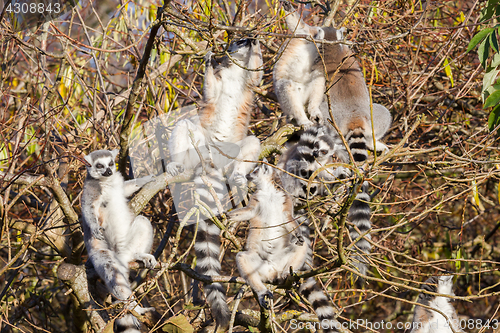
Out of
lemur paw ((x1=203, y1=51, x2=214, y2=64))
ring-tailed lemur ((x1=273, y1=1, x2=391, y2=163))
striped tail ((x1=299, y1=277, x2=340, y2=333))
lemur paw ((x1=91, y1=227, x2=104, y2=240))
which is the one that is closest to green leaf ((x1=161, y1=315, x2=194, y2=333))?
striped tail ((x1=299, y1=277, x2=340, y2=333))

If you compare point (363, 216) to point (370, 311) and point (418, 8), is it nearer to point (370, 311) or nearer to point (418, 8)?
point (418, 8)

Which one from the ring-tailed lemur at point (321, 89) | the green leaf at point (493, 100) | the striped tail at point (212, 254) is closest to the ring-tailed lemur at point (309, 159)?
the ring-tailed lemur at point (321, 89)

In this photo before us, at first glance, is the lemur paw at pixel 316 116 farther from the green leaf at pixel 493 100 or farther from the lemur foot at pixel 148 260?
the lemur foot at pixel 148 260

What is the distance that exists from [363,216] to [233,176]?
3.93ft

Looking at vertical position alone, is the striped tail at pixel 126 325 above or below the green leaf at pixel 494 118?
below

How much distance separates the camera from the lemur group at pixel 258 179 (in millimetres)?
3334

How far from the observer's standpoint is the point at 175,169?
3.67 metres

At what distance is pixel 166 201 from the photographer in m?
4.88

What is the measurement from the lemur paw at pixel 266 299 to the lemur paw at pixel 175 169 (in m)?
1.26

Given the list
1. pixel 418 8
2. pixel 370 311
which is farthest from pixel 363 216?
pixel 370 311

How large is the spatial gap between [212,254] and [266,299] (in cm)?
76

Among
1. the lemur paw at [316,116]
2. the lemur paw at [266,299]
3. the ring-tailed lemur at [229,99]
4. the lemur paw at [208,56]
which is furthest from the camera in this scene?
the lemur paw at [316,116]

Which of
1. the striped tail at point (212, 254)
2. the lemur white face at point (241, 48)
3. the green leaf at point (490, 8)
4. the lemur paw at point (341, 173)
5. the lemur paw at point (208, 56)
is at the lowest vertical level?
the striped tail at point (212, 254)

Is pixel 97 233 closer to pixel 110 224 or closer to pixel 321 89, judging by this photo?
pixel 110 224
